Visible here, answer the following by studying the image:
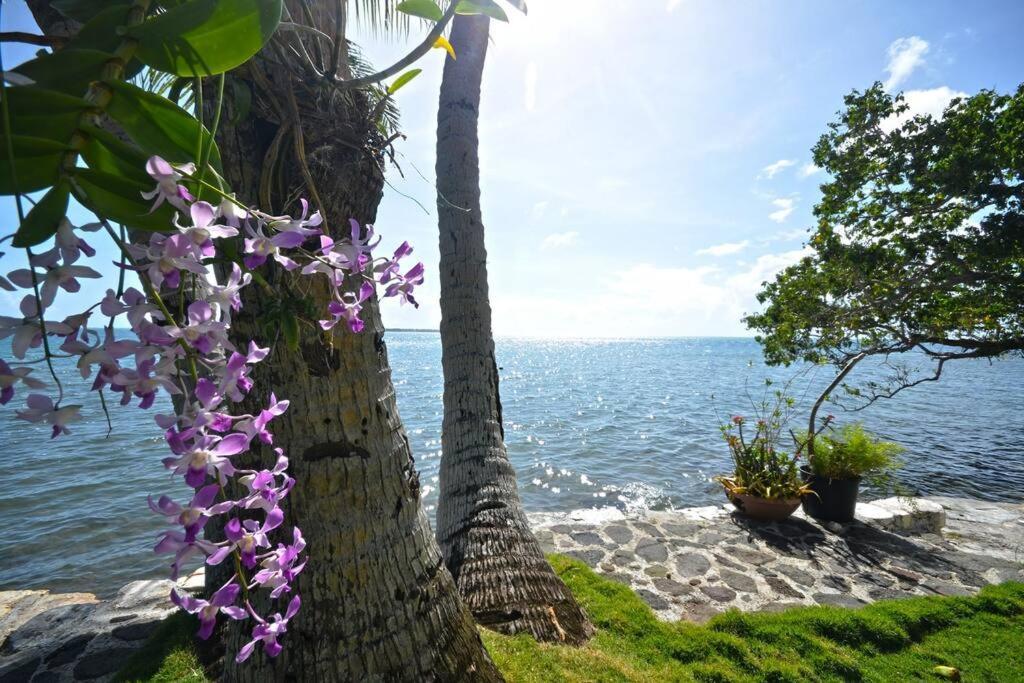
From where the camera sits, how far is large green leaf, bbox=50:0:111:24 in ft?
2.54

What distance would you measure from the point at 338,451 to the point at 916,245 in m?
8.31

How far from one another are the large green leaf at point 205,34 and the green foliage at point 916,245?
8457 mm

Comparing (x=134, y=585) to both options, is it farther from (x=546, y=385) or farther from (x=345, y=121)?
(x=546, y=385)

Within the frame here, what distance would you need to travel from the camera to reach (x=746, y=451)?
6.79 metres

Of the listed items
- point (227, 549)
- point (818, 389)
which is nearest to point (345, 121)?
point (227, 549)

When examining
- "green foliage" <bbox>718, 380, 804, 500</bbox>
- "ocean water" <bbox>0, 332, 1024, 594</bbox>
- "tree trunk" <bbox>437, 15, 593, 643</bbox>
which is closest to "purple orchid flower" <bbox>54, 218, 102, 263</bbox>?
"tree trunk" <bbox>437, 15, 593, 643</bbox>

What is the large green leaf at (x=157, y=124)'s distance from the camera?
65cm

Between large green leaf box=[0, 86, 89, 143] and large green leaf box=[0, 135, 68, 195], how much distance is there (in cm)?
3

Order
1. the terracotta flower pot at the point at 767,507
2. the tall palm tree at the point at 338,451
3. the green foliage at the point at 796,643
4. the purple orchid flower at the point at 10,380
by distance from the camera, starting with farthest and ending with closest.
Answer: the terracotta flower pot at the point at 767,507
the green foliage at the point at 796,643
the tall palm tree at the point at 338,451
the purple orchid flower at the point at 10,380

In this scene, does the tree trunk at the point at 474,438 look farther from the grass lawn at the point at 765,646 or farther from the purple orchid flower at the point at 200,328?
the purple orchid flower at the point at 200,328

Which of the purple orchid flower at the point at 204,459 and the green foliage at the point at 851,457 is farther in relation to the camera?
the green foliage at the point at 851,457

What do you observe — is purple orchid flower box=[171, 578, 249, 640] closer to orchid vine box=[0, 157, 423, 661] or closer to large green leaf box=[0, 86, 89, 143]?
orchid vine box=[0, 157, 423, 661]

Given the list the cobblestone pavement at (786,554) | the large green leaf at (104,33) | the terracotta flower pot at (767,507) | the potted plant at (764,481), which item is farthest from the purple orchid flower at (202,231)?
the terracotta flower pot at (767,507)

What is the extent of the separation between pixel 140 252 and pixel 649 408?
907 inches
